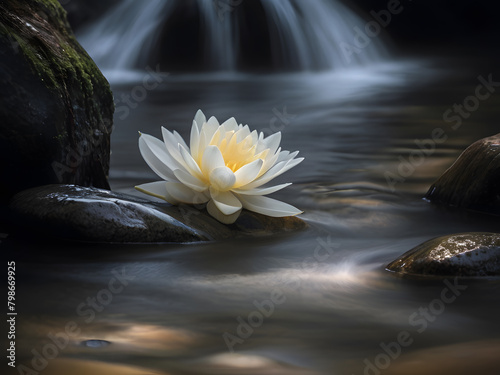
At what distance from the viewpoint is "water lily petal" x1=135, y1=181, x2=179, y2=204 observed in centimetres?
325

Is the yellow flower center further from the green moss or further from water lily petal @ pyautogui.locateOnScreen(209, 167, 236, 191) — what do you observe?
the green moss

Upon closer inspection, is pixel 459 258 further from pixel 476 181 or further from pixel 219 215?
pixel 476 181

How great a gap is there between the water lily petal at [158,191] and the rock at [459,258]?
103 cm

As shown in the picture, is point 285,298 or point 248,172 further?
point 248,172

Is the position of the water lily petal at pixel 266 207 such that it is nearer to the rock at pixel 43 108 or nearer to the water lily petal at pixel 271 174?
the water lily petal at pixel 271 174

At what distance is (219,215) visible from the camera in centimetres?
320

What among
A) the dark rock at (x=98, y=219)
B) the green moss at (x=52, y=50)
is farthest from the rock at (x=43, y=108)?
the dark rock at (x=98, y=219)

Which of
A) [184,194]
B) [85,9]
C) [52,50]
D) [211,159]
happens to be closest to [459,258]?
[211,159]

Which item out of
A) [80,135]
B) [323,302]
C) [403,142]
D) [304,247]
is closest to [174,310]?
[323,302]

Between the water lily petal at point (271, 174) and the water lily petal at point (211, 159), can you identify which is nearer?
the water lily petal at point (211, 159)

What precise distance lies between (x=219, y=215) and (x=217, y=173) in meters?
0.19

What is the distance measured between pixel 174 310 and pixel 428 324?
28.1 inches

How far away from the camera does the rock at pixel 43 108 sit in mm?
3275

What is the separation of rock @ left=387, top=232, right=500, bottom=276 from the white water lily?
694mm
